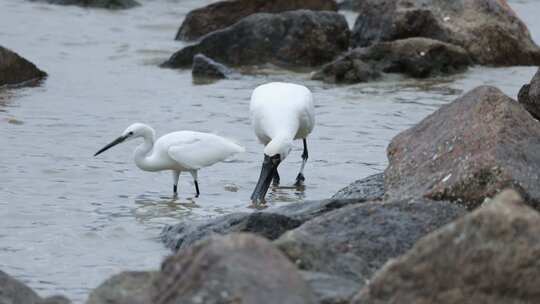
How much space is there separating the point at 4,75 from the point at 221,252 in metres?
9.04

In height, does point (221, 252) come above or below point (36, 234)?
above

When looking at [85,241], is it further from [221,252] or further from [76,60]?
[76,60]

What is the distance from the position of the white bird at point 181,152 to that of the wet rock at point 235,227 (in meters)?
1.87

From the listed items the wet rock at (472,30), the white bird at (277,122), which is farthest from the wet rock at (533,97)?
the wet rock at (472,30)

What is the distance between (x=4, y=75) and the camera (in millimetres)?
12516

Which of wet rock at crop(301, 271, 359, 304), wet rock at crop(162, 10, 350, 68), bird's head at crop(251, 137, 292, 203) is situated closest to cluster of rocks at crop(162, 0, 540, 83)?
wet rock at crop(162, 10, 350, 68)

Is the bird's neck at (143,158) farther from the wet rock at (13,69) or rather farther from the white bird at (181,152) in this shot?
the wet rock at (13,69)

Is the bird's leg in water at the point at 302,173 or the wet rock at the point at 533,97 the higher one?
the wet rock at the point at 533,97

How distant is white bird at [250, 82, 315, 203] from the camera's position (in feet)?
27.1

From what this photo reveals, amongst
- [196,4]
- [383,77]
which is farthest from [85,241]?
[196,4]

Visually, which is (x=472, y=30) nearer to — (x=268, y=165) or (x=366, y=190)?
(x=268, y=165)

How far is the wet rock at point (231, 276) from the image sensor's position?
12.7 feet

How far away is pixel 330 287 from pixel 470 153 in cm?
212

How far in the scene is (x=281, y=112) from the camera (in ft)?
28.4
